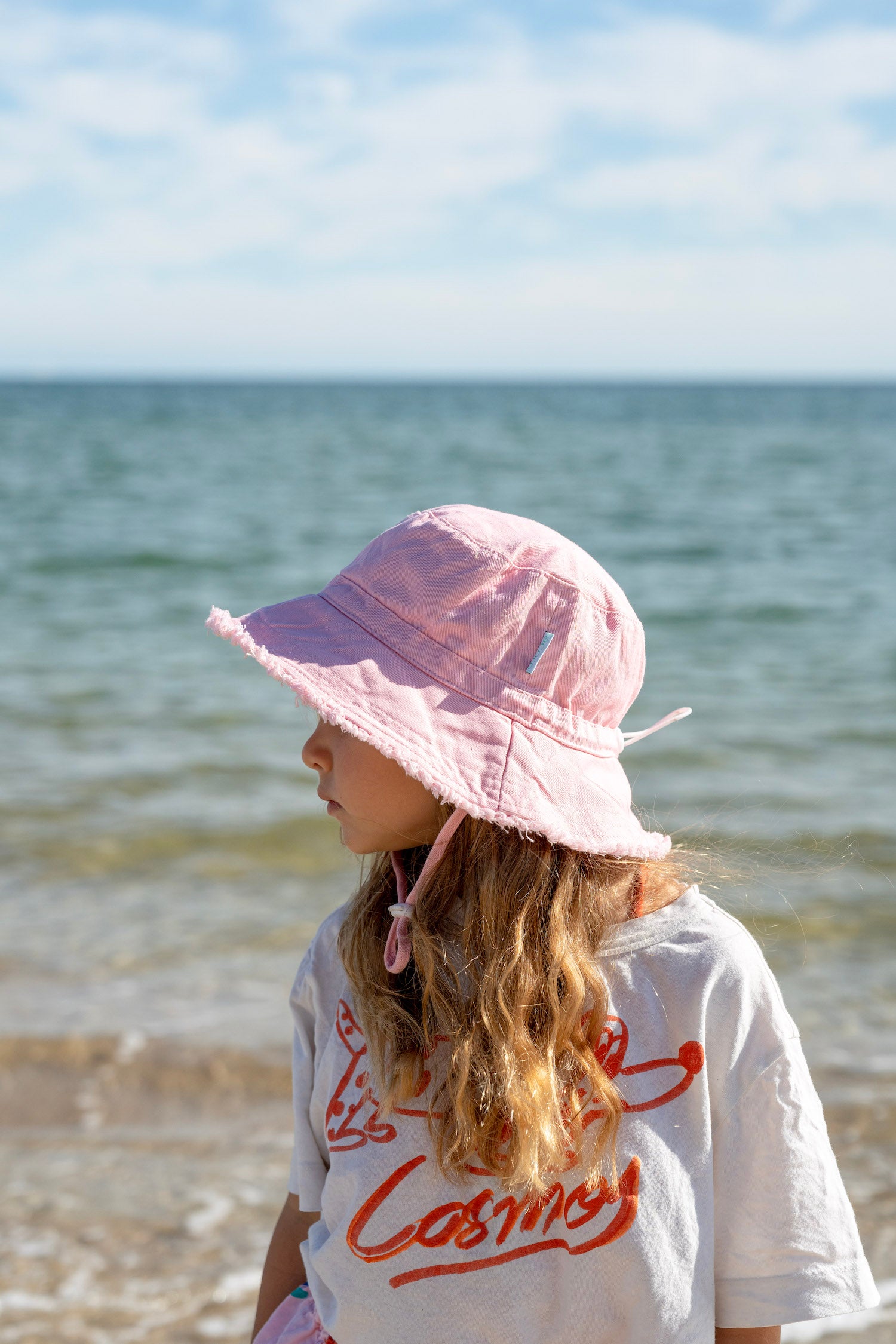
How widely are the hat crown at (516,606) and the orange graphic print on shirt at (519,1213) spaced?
0.40 metres

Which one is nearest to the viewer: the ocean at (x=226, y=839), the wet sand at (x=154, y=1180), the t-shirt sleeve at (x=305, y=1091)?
the t-shirt sleeve at (x=305, y=1091)

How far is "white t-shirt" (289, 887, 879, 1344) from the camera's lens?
1.29 metres

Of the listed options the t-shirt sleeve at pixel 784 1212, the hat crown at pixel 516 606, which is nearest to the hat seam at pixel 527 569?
the hat crown at pixel 516 606

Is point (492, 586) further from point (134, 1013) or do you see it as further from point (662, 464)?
point (662, 464)

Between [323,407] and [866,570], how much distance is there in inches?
2135

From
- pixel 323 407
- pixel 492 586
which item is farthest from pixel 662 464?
pixel 323 407

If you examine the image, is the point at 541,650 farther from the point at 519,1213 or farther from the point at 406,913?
the point at 519,1213

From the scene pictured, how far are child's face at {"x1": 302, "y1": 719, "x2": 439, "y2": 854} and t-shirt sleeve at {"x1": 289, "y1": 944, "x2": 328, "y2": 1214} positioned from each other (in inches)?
8.0

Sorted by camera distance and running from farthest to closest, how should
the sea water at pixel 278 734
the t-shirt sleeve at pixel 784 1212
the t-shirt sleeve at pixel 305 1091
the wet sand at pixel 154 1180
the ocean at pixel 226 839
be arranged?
the sea water at pixel 278 734
the ocean at pixel 226 839
the wet sand at pixel 154 1180
the t-shirt sleeve at pixel 305 1091
the t-shirt sleeve at pixel 784 1212

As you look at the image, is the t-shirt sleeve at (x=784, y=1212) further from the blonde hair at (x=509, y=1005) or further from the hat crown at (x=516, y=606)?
the hat crown at (x=516, y=606)

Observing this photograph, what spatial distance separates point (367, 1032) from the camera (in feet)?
4.66

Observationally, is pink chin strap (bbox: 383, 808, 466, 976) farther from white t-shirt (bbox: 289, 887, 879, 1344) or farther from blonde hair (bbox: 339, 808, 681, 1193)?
white t-shirt (bbox: 289, 887, 879, 1344)

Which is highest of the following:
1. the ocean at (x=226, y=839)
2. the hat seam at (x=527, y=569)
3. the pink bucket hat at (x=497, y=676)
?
the hat seam at (x=527, y=569)

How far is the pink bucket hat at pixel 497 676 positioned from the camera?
136 centimetres
